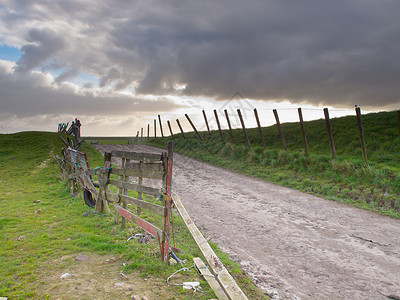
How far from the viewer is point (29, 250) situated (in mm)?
5809

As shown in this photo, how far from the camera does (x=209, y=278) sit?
450cm

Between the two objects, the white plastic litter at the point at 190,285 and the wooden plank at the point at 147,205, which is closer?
the white plastic litter at the point at 190,285

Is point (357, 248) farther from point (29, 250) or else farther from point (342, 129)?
point (342, 129)

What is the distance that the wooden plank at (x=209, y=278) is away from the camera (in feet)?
13.3

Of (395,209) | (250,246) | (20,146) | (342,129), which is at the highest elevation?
(20,146)

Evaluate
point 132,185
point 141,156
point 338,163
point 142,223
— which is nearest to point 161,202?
point 142,223

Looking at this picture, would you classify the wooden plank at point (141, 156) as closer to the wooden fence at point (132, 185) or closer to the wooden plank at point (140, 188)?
the wooden fence at point (132, 185)

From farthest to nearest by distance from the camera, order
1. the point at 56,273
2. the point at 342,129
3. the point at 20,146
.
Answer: the point at 20,146
the point at 342,129
the point at 56,273

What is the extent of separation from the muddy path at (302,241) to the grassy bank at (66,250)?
2.09ft

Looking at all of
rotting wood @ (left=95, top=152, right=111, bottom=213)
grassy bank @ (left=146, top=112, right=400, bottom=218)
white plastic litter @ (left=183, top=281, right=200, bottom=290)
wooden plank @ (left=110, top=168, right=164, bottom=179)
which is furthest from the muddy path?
rotting wood @ (left=95, top=152, right=111, bottom=213)

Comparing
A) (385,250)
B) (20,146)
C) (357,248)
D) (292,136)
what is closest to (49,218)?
(357,248)

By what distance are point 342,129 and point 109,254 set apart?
18797 millimetres

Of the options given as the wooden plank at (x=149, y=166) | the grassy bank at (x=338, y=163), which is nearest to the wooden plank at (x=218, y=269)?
the wooden plank at (x=149, y=166)

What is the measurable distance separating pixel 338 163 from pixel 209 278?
9.87 m
